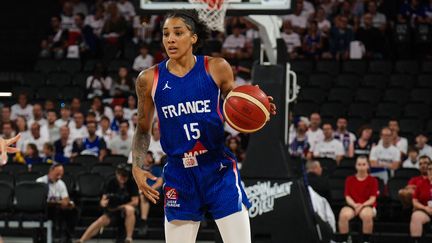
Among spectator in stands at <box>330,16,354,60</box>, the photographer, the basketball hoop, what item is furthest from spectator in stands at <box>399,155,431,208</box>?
spectator in stands at <box>330,16,354,60</box>

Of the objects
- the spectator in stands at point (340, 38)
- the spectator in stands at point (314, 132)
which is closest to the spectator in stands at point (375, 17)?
the spectator in stands at point (340, 38)

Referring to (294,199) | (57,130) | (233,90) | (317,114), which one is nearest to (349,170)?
(317,114)

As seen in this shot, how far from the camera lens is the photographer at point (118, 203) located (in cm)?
1337

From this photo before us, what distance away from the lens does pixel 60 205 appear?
1361 cm

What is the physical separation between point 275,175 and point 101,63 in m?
7.57

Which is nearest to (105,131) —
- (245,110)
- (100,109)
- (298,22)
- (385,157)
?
(100,109)

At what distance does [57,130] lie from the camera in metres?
15.9

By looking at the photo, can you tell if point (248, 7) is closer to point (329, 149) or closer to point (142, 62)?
point (329, 149)

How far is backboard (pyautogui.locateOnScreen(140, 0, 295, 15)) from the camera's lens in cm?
1100

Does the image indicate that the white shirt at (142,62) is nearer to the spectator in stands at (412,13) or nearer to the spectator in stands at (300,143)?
the spectator in stands at (300,143)

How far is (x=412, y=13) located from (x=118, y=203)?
25.1 feet

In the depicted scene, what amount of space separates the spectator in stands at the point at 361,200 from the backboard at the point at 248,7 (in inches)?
105

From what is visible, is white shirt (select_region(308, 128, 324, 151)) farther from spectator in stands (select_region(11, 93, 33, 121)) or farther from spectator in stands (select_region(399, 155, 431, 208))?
spectator in stands (select_region(11, 93, 33, 121))

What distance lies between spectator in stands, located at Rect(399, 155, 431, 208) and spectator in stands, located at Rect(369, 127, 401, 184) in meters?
0.94
